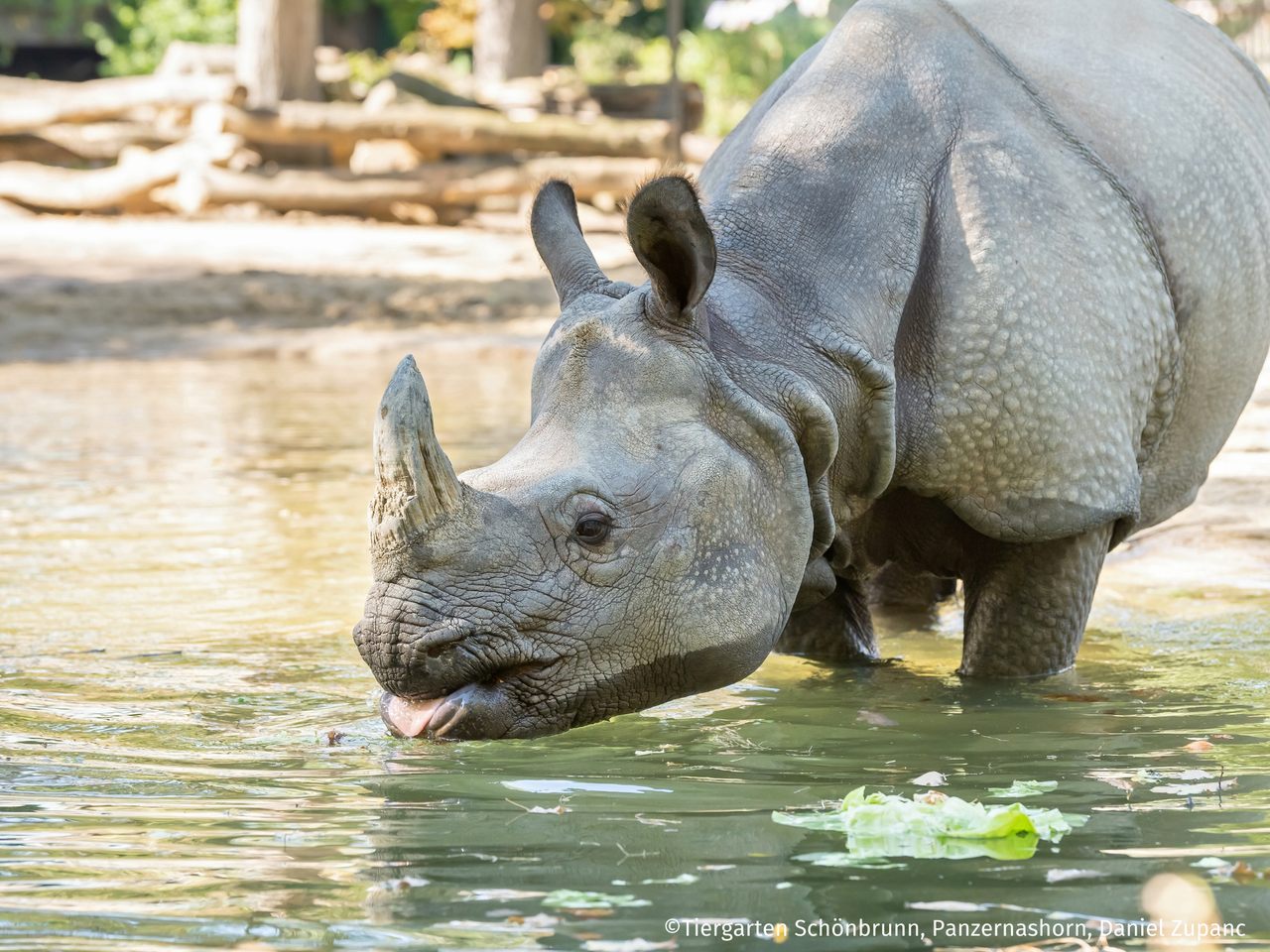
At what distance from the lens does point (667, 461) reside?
3.70 meters


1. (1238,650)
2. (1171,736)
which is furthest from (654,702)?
(1238,650)

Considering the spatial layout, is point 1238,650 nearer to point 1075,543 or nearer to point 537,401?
point 1075,543

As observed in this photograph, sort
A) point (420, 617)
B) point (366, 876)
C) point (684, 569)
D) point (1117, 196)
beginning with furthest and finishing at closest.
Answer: point (1117, 196) → point (684, 569) → point (420, 617) → point (366, 876)

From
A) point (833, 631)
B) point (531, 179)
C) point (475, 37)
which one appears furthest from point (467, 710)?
point (475, 37)

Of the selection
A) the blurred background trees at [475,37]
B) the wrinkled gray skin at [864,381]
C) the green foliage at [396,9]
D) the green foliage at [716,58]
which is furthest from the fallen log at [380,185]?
the wrinkled gray skin at [864,381]

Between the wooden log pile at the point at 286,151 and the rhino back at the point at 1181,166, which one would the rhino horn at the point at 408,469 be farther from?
the wooden log pile at the point at 286,151

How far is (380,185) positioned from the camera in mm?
19828

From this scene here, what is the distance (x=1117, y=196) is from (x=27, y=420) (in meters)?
7.79

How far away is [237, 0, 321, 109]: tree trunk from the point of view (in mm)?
19766

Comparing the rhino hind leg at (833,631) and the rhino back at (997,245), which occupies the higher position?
the rhino back at (997,245)

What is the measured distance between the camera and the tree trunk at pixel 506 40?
2383 centimetres

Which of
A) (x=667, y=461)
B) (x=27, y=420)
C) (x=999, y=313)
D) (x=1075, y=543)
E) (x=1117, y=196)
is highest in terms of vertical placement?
(x=1117, y=196)

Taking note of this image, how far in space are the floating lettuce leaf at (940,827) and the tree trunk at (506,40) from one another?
845 inches

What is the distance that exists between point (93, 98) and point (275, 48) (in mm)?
2416
